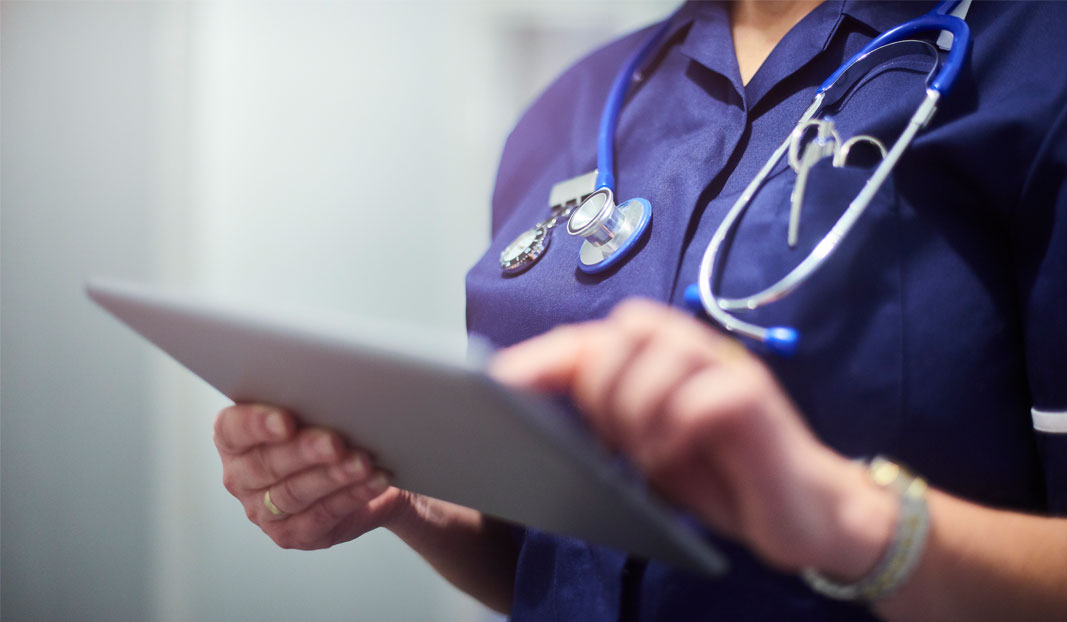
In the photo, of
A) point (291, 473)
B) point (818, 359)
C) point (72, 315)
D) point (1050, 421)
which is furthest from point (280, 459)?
point (72, 315)

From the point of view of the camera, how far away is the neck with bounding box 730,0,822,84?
615 mm

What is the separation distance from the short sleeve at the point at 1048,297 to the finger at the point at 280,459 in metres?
0.48

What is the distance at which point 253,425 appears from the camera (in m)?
0.43

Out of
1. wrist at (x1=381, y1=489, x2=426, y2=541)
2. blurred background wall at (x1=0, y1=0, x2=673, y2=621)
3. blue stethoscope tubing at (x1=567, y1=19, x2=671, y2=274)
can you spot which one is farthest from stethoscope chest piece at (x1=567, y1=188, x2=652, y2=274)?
blurred background wall at (x1=0, y1=0, x2=673, y2=621)

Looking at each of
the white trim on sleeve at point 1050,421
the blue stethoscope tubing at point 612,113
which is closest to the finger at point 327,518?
the blue stethoscope tubing at point 612,113

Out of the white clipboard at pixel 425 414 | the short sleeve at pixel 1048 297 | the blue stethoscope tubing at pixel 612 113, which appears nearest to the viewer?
the white clipboard at pixel 425 414

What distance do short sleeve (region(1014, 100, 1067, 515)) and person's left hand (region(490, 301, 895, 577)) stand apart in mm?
187

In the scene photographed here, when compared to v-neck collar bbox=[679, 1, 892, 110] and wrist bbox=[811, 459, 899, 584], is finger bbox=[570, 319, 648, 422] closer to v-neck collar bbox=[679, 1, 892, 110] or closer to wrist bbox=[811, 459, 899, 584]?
wrist bbox=[811, 459, 899, 584]

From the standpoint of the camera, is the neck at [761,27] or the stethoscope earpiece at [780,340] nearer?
the stethoscope earpiece at [780,340]

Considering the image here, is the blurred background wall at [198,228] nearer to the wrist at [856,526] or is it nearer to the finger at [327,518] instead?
the finger at [327,518]

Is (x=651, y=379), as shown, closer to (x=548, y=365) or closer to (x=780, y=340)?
(x=548, y=365)

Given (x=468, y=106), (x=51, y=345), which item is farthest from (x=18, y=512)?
(x=468, y=106)

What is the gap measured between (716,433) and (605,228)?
11.5 inches

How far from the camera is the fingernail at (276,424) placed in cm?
42
